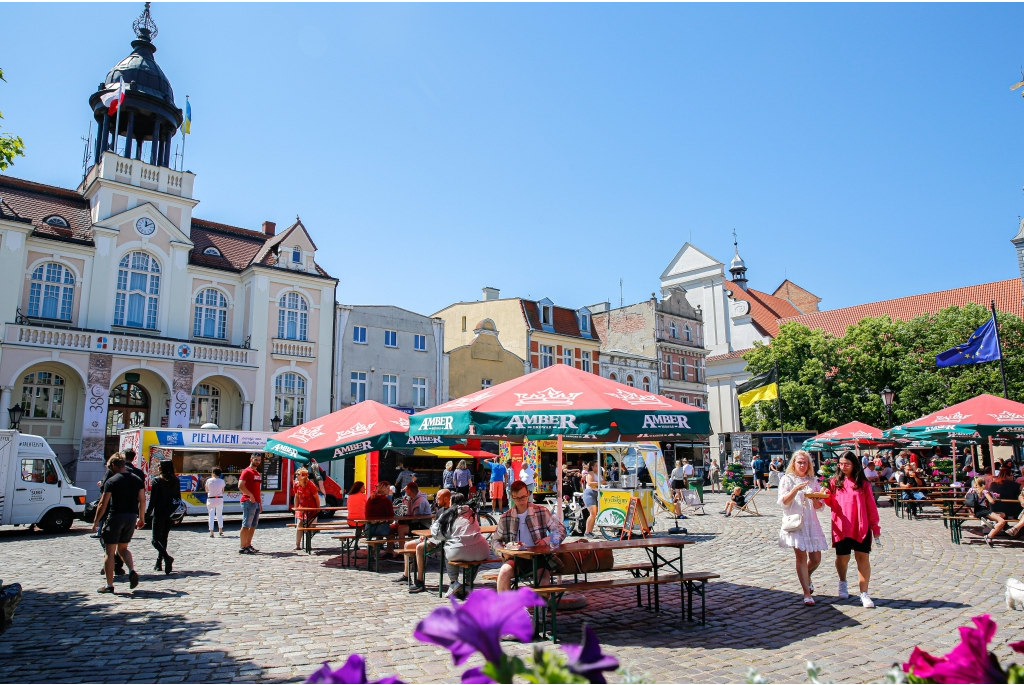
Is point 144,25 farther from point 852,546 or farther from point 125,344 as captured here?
point 852,546

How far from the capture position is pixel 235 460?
878 inches

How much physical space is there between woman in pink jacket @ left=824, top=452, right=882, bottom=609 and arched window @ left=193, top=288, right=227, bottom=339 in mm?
27763

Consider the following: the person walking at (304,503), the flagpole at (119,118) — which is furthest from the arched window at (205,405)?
the person walking at (304,503)

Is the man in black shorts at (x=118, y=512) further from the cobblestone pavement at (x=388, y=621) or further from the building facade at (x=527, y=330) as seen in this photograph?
the building facade at (x=527, y=330)

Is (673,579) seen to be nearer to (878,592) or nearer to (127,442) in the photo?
(878,592)

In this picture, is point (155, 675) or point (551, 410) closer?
point (155, 675)

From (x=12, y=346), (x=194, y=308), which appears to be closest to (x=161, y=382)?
(x=194, y=308)

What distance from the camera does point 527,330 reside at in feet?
140

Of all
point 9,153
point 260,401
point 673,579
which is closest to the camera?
point 673,579

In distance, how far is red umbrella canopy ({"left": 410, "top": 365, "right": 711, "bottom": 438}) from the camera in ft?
25.2

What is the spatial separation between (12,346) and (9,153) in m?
18.5

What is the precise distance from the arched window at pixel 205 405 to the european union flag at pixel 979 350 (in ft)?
93.4

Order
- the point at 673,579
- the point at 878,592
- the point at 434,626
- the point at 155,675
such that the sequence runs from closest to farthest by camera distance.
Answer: the point at 434,626 → the point at 155,675 → the point at 673,579 → the point at 878,592

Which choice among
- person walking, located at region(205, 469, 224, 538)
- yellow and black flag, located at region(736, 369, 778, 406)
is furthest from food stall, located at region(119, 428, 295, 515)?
yellow and black flag, located at region(736, 369, 778, 406)
